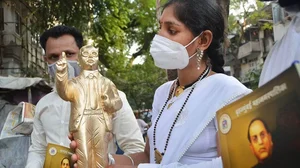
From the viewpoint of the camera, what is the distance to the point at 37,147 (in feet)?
6.98

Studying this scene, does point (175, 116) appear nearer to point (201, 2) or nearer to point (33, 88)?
point (201, 2)

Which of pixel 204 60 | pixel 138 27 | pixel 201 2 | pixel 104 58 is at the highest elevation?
pixel 138 27

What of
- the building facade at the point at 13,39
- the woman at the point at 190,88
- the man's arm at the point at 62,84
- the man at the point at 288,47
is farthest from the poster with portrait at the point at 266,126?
the building facade at the point at 13,39

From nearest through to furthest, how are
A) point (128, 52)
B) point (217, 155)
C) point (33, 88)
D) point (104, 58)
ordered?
point (217, 155), point (33, 88), point (104, 58), point (128, 52)

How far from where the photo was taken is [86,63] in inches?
64.9

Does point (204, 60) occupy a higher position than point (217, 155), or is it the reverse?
point (204, 60)

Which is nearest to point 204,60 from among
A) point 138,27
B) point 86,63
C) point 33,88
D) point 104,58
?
point 86,63

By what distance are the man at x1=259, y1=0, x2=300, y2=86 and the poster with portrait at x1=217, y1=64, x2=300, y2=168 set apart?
192mm

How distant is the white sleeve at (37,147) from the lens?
198cm

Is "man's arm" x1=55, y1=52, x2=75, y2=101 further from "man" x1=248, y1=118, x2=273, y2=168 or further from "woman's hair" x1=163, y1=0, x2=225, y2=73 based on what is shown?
"man" x1=248, y1=118, x2=273, y2=168

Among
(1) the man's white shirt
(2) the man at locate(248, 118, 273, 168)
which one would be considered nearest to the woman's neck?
(1) the man's white shirt

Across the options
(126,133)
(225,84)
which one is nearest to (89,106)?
(225,84)

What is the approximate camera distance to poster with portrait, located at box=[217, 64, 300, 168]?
2.51 feet

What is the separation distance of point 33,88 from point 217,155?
471 centimetres
